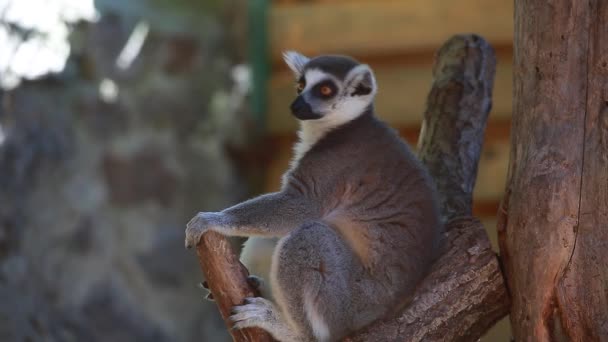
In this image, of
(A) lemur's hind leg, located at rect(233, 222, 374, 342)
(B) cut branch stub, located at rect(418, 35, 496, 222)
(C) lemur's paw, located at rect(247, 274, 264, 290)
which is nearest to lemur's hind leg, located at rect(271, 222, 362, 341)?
(A) lemur's hind leg, located at rect(233, 222, 374, 342)

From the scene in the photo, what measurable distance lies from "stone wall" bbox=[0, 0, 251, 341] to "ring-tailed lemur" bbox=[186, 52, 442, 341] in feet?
7.03

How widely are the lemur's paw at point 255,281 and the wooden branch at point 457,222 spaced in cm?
50

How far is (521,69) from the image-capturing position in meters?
3.96

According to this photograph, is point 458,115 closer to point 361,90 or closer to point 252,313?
point 361,90

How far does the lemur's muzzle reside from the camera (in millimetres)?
4215

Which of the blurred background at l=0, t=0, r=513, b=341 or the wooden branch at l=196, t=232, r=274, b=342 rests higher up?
the blurred background at l=0, t=0, r=513, b=341

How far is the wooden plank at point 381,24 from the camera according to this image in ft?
22.6

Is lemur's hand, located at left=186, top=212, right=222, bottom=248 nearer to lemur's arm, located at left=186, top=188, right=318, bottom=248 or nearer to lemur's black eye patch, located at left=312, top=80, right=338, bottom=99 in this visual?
lemur's arm, located at left=186, top=188, right=318, bottom=248

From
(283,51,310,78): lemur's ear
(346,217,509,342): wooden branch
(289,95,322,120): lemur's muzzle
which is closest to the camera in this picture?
(346,217,509,342): wooden branch

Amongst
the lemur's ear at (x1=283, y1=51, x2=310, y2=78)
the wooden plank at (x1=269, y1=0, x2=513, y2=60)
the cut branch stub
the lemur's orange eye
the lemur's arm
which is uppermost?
the wooden plank at (x1=269, y1=0, x2=513, y2=60)

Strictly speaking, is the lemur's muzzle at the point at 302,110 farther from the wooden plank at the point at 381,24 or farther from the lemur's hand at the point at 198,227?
the wooden plank at the point at 381,24

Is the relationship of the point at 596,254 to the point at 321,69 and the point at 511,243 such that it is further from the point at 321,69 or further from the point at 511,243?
the point at 321,69

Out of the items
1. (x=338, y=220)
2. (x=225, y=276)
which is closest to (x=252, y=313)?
(x=225, y=276)

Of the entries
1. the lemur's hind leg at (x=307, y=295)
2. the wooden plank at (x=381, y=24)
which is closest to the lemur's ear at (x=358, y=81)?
the lemur's hind leg at (x=307, y=295)
